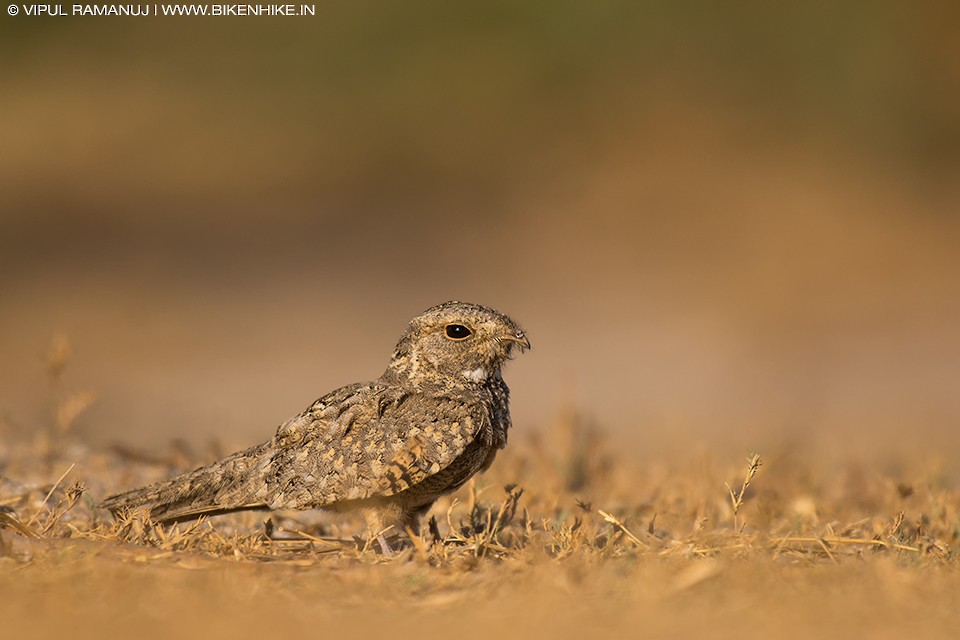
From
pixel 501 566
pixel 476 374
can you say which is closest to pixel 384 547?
pixel 501 566

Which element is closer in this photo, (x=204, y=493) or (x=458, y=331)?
(x=204, y=493)

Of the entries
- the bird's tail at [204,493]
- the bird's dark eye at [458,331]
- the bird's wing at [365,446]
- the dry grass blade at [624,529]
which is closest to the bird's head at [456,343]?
the bird's dark eye at [458,331]

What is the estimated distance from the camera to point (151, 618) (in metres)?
3.63

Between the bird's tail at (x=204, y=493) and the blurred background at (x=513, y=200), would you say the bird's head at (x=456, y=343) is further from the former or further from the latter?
the blurred background at (x=513, y=200)

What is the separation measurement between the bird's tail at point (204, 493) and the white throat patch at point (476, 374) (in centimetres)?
90

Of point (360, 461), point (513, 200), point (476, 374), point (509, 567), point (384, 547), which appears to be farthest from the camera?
point (513, 200)

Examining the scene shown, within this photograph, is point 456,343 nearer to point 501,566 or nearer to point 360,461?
point 360,461

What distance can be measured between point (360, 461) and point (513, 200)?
42.2ft

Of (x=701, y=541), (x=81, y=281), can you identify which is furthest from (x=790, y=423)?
(x=81, y=281)

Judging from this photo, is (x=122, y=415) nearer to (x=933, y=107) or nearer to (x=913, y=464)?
(x=913, y=464)

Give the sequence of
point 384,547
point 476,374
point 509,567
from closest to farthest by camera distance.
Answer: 1. point 509,567
2. point 384,547
3. point 476,374

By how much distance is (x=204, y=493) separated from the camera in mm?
5074

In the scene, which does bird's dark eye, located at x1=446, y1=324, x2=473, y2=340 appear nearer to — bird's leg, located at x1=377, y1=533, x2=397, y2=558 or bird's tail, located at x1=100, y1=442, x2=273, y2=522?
bird's tail, located at x1=100, y1=442, x2=273, y2=522

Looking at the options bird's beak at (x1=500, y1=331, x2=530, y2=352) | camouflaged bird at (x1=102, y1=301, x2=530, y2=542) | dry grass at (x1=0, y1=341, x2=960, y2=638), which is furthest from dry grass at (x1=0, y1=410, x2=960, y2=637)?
bird's beak at (x1=500, y1=331, x2=530, y2=352)
